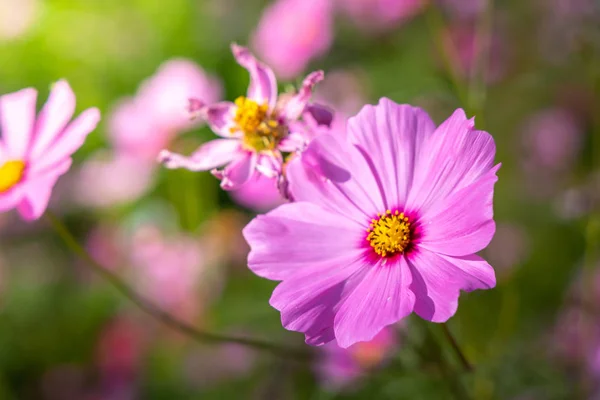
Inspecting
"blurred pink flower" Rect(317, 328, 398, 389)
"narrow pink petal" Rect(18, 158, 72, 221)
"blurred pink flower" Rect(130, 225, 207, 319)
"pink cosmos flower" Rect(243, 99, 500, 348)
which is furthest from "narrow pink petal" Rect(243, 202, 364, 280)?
"blurred pink flower" Rect(130, 225, 207, 319)

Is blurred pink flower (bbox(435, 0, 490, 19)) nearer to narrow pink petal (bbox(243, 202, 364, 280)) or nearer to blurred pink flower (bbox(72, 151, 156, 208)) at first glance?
blurred pink flower (bbox(72, 151, 156, 208))

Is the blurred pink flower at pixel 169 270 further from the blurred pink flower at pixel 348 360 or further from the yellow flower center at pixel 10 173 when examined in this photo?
the yellow flower center at pixel 10 173

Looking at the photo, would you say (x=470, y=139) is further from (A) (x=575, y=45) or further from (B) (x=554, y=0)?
(B) (x=554, y=0)

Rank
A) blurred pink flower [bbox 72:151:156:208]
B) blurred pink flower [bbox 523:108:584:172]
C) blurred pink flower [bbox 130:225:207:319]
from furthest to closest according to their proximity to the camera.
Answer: blurred pink flower [bbox 72:151:156:208]
blurred pink flower [bbox 523:108:584:172]
blurred pink flower [bbox 130:225:207:319]

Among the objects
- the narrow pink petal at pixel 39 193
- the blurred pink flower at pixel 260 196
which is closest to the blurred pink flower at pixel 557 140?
the blurred pink flower at pixel 260 196

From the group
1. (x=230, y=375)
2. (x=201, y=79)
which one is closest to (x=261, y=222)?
(x=230, y=375)

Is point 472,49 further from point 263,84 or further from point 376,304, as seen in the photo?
point 376,304
